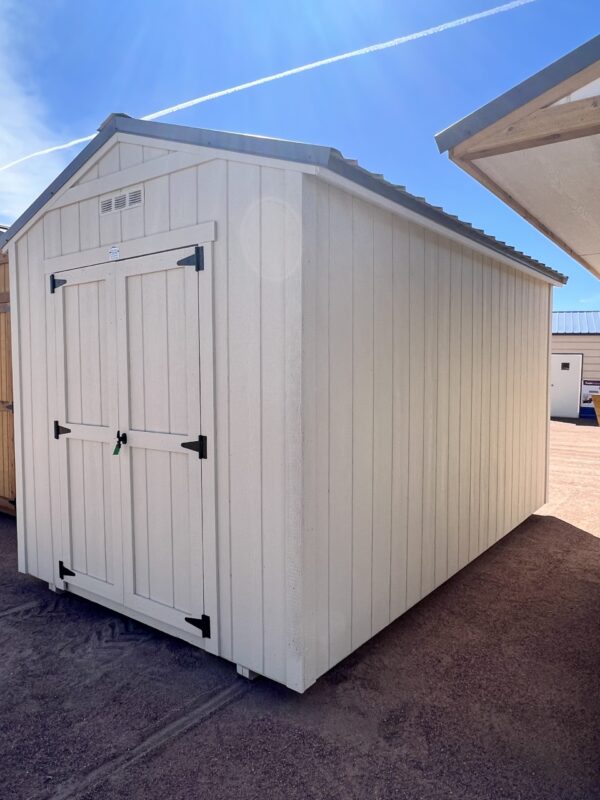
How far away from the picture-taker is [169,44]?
173 inches

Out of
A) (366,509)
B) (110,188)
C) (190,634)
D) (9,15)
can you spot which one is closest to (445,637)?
(366,509)

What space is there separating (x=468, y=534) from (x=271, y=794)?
242cm

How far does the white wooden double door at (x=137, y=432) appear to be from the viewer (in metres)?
2.46

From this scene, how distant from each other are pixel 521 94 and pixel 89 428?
2.58 meters

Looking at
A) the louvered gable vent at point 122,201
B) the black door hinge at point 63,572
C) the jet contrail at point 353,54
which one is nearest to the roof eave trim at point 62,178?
the louvered gable vent at point 122,201

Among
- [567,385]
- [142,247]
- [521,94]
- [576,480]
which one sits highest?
[521,94]

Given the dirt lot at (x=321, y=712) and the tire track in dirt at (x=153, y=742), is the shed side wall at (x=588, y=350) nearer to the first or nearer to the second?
the dirt lot at (x=321, y=712)

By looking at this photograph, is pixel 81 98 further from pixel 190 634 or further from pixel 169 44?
pixel 190 634

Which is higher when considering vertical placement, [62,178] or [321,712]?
[62,178]

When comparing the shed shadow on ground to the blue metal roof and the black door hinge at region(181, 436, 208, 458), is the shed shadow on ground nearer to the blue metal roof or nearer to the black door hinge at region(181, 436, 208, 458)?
the black door hinge at region(181, 436, 208, 458)

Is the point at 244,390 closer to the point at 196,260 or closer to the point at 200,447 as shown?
the point at 200,447

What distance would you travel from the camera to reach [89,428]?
9.68 feet

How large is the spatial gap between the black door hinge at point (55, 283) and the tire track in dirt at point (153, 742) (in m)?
2.35

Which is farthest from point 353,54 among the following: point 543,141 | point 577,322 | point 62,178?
point 577,322
